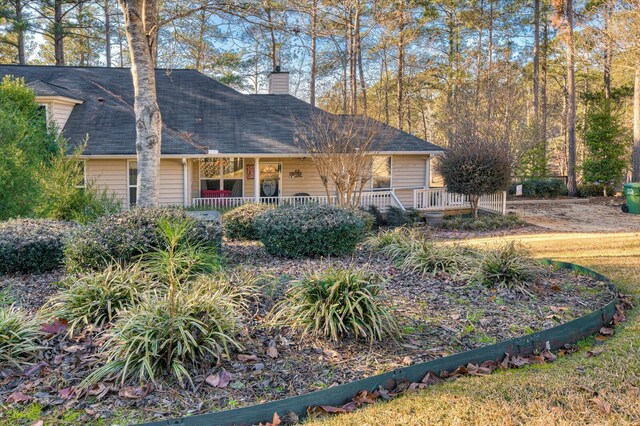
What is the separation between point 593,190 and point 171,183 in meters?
21.2

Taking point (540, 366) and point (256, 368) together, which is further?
point (540, 366)

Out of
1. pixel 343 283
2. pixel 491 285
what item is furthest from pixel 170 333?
pixel 491 285

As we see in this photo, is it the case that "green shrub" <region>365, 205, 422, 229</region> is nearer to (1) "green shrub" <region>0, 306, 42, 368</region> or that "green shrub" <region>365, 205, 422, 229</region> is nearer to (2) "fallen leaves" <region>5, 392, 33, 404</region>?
(1) "green shrub" <region>0, 306, 42, 368</region>

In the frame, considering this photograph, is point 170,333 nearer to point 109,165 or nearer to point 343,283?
point 343,283

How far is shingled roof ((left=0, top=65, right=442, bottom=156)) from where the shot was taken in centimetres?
1547

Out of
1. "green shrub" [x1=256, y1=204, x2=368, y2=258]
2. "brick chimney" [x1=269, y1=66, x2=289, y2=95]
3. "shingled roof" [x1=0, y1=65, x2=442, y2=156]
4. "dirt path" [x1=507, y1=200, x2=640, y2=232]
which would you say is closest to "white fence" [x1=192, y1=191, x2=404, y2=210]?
"shingled roof" [x1=0, y1=65, x2=442, y2=156]

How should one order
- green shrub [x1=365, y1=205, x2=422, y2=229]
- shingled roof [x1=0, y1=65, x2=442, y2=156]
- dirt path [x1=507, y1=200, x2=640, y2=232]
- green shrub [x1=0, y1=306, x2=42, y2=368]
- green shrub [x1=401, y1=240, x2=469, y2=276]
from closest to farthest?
green shrub [x1=0, y1=306, x2=42, y2=368] < green shrub [x1=401, y1=240, x2=469, y2=276] < green shrub [x1=365, y1=205, x2=422, y2=229] < dirt path [x1=507, y1=200, x2=640, y2=232] < shingled roof [x1=0, y1=65, x2=442, y2=156]

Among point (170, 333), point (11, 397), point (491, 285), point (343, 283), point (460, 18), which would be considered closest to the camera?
point (11, 397)

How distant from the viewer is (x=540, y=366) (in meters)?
4.09

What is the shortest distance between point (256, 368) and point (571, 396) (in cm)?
225

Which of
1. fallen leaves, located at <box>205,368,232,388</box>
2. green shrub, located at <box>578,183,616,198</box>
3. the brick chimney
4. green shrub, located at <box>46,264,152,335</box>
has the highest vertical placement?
the brick chimney

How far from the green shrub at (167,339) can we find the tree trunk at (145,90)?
4.45 metres

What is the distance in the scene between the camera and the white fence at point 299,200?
51.7 ft

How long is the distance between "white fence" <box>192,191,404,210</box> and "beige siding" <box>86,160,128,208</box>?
Answer: 7.23 ft
